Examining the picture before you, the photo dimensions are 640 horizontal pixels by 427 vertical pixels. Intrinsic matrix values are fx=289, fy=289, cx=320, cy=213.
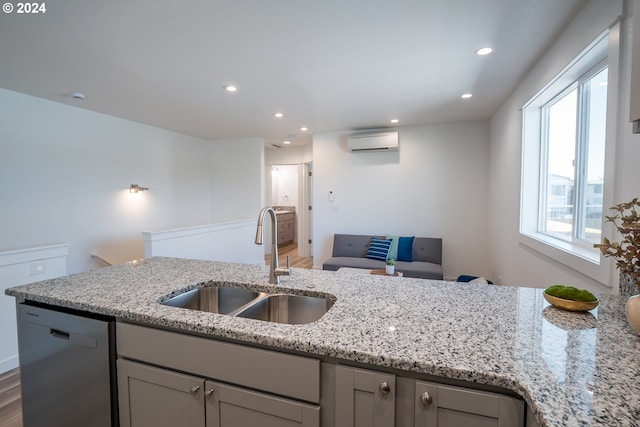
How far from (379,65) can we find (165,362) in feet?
8.15

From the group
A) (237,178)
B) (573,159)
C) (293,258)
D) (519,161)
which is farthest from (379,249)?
(237,178)

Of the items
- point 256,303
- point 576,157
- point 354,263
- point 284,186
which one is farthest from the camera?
point 284,186

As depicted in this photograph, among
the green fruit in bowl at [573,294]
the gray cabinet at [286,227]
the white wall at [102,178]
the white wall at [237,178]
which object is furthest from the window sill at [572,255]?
the gray cabinet at [286,227]

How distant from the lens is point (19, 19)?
1784 millimetres

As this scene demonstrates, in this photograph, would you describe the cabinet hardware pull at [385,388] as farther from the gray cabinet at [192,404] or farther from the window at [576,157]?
the window at [576,157]

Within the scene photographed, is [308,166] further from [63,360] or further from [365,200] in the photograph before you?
[63,360]

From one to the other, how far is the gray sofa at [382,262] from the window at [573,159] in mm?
1294

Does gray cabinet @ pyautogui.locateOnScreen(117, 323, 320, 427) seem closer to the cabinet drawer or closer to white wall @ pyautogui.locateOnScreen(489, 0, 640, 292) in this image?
the cabinet drawer

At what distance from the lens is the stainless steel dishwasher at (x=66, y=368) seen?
1.19 m

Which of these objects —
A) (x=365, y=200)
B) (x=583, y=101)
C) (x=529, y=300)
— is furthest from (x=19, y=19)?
(x=365, y=200)

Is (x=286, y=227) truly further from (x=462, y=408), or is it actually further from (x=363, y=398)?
(x=462, y=408)

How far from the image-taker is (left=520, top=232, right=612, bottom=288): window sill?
4.94 ft

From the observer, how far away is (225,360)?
3.26 ft

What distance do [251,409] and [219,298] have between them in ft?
2.32
